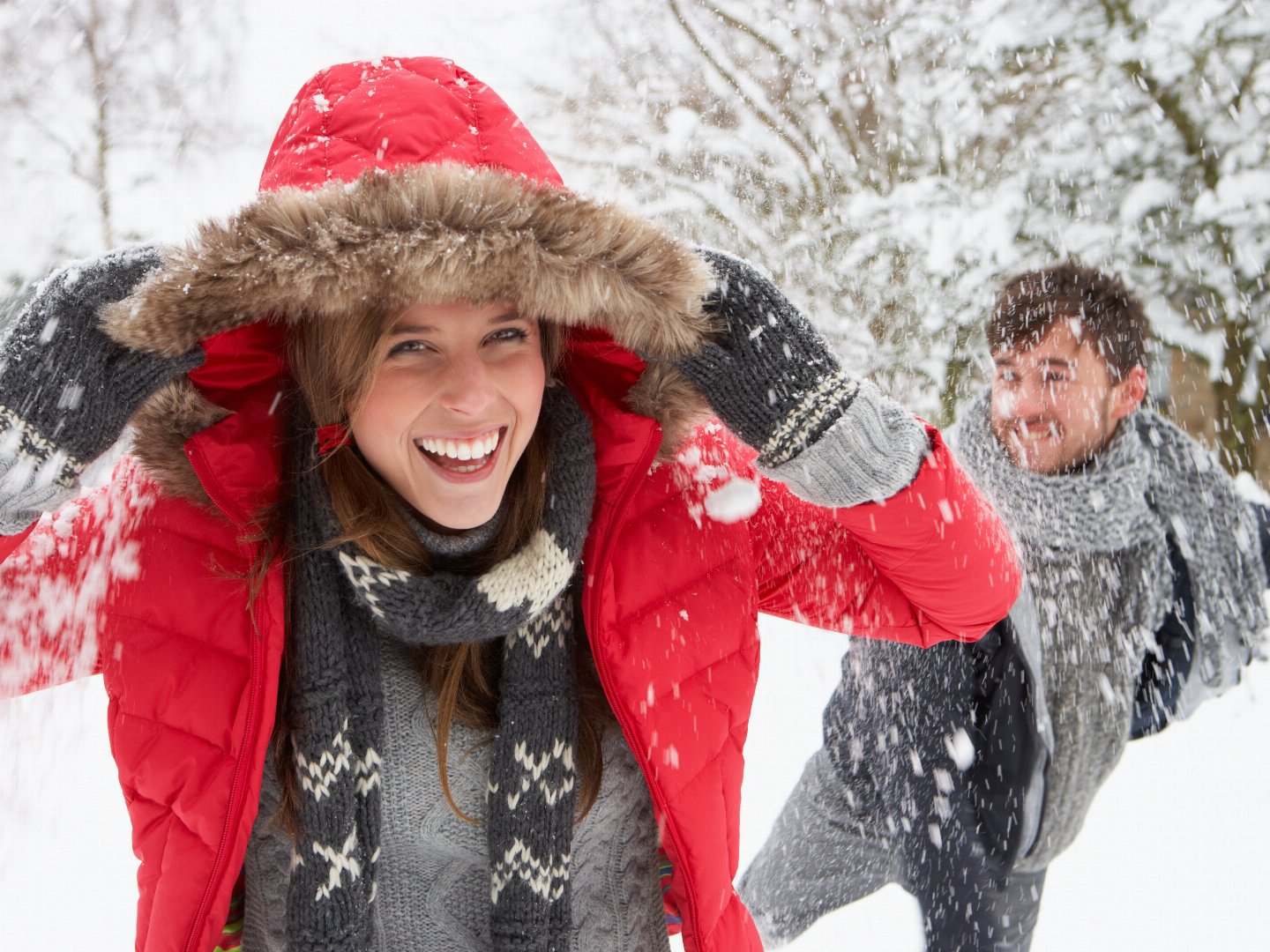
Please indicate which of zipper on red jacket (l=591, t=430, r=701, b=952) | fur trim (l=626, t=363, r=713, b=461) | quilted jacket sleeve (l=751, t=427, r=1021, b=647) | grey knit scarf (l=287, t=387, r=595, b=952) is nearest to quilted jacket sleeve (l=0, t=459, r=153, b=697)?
grey knit scarf (l=287, t=387, r=595, b=952)

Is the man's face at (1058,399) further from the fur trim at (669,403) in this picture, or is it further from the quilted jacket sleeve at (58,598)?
the quilted jacket sleeve at (58,598)

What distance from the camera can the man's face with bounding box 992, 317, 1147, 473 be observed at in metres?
2.71

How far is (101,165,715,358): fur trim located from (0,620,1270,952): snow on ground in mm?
2711

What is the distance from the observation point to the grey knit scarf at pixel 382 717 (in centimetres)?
140

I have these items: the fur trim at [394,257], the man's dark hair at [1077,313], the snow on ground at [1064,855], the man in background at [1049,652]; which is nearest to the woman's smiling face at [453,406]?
the fur trim at [394,257]

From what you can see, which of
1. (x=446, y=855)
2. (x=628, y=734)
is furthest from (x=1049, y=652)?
(x=446, y=855)

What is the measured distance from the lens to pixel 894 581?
1.58 meters

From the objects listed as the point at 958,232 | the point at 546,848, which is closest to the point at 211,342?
the point at 546,848

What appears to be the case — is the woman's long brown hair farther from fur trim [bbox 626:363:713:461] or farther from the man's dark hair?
the man's dark hair

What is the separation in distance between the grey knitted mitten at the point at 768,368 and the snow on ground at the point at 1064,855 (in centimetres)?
246

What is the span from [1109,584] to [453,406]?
7.03ft

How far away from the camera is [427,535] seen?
151cm

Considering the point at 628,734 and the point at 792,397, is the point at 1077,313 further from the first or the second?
A: the point at 628,734

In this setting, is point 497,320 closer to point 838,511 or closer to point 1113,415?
point 838,511
